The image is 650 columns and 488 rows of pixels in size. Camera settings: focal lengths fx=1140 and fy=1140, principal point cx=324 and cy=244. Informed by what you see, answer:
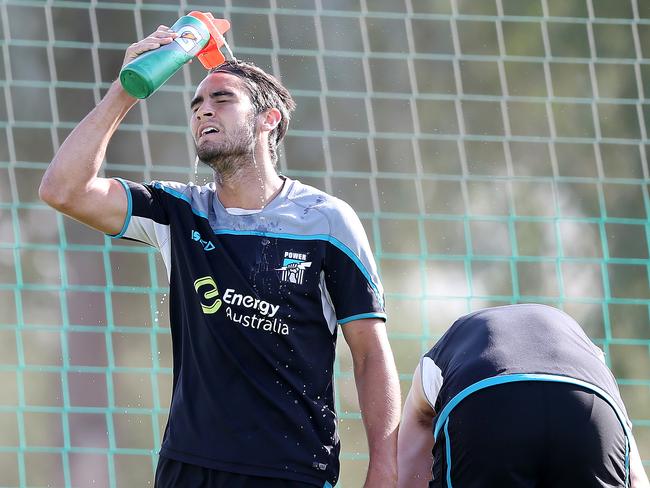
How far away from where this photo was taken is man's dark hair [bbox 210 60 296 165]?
3471 millimetres

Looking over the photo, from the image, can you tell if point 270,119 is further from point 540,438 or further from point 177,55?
point 540,438

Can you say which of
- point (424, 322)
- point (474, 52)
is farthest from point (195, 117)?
point (474, 52)

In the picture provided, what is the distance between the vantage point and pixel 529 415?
8.62 feet

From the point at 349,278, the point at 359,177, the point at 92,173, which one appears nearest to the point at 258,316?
the point at 349,278

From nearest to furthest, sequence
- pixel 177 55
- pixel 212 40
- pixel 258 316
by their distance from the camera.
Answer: pixel 258 316 < pixel 177 55 < pixel 212 40

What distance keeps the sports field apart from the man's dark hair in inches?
80.5

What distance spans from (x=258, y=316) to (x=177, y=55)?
763 mm

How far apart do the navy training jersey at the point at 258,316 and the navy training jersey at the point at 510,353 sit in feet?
1.10

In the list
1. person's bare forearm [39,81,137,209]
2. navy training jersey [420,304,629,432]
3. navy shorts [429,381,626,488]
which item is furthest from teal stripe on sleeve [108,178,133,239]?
navy shorts [429,381,626,488]

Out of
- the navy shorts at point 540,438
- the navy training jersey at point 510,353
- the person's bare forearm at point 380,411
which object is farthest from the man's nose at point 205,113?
the navy shorts at point 540,438

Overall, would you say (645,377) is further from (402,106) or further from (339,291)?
(339,291)

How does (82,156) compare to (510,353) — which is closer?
(510,353)

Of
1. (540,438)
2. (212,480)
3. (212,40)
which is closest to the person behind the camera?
(540,438)

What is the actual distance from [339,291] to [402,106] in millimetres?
6432
